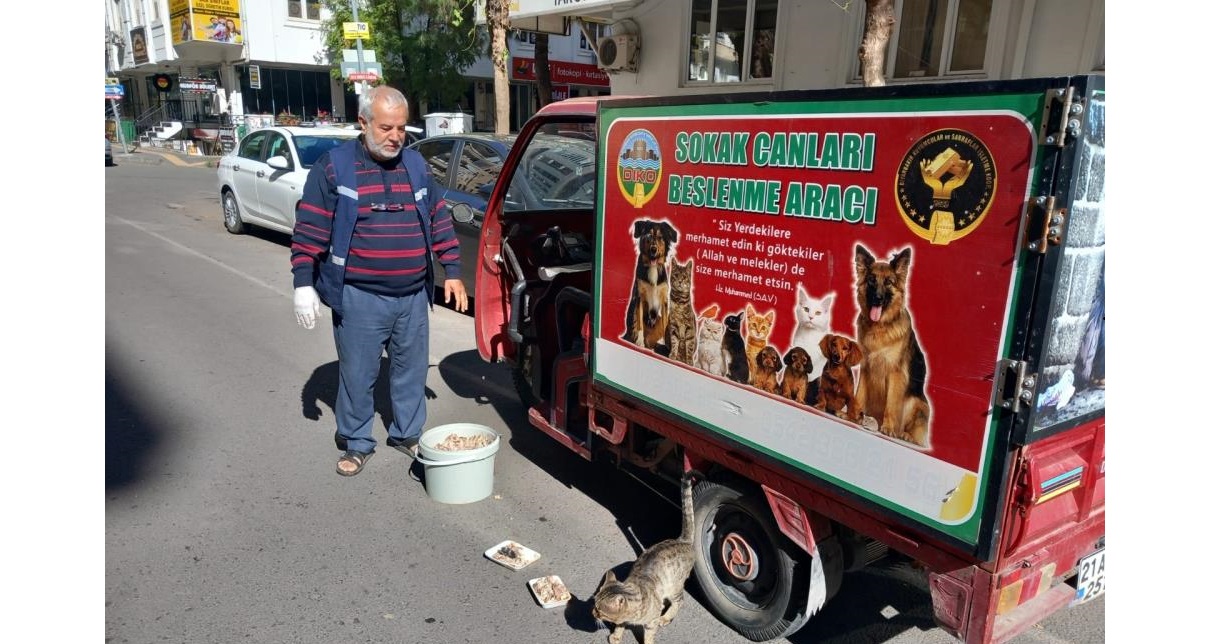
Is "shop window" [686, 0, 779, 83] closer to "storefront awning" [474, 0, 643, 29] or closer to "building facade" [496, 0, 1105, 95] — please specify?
"building facade" [496, 0, 1105, 95]

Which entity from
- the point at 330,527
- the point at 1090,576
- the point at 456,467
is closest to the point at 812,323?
Answer: the point at 1090,576

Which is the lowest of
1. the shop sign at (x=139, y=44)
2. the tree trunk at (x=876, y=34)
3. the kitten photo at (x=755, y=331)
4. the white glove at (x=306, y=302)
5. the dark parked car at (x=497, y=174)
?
the white glove at (x=306, y=302)

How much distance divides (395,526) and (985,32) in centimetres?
787

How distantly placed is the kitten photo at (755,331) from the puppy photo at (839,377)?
0.74ft

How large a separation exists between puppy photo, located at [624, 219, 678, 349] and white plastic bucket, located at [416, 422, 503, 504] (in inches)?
47.8

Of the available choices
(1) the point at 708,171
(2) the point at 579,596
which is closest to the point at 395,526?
(2) the point at 579,596

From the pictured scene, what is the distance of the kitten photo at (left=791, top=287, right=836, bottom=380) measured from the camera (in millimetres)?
2352

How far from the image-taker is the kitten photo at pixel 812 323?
7.72 feet

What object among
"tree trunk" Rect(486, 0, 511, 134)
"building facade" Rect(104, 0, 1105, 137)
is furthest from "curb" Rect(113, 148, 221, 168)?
"building facade" Rect(104, 0, 1105, 137)

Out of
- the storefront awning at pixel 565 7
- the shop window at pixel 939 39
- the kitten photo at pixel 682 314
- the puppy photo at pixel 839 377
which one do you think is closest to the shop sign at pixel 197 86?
the storefront awning at pixel 565 7

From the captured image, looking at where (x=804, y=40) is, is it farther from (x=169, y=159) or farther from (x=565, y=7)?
(x=169, y=159)

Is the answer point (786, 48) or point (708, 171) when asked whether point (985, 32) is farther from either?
point (708, 171)

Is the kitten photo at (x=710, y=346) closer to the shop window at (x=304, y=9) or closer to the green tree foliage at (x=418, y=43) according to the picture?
the green tree foliage at (x=418, y=43)

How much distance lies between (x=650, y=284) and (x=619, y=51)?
946 cm
